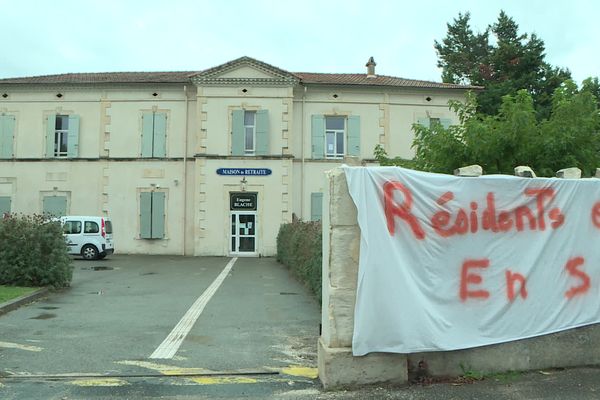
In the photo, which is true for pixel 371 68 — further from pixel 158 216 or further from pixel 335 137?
pixel 158 216

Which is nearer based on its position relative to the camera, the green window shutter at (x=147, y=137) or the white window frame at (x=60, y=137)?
the green window shutter at (x=147, y=137)

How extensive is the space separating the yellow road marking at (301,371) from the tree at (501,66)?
3401 cm

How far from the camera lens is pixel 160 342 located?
7.57 m

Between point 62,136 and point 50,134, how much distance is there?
571mm

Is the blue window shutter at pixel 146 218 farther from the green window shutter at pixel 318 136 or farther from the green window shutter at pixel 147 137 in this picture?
the green window shutter at pixel 318 136

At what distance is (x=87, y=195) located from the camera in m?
28.7

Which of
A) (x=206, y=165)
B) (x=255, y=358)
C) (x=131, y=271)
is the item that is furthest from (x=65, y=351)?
(x=206, y=165)

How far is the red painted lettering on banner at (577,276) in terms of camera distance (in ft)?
18.6

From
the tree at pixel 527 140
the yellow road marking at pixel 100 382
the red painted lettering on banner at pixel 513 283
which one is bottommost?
the yellow road marking at pixel 100 382

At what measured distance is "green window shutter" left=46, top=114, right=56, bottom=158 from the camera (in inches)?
1137

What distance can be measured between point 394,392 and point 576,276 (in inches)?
89.8

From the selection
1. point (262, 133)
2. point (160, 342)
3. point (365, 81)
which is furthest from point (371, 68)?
point (160, 342)

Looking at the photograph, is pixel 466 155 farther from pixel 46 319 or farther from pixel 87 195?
pixel 87 195

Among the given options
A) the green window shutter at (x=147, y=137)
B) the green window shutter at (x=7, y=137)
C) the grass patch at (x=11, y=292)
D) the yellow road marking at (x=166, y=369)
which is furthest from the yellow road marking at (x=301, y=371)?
the green window shutter at (x=7, y=137)
